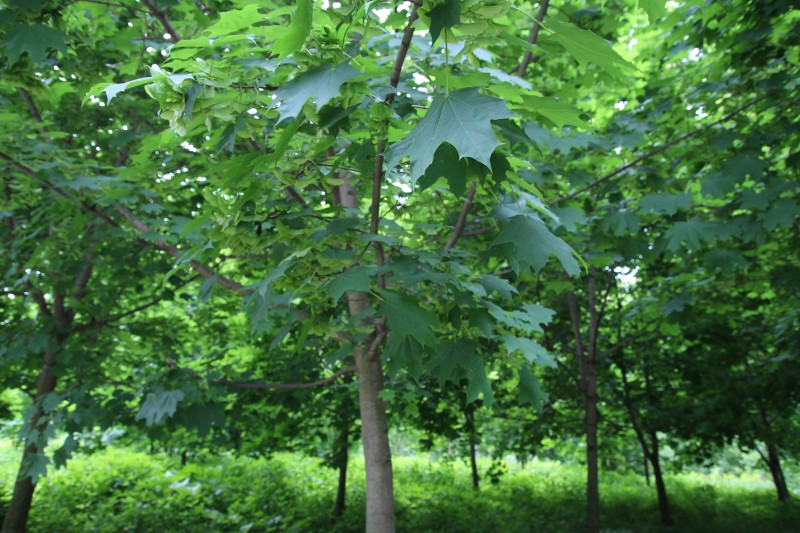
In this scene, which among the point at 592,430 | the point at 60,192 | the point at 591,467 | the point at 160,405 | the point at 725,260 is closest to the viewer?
the point at 160,405

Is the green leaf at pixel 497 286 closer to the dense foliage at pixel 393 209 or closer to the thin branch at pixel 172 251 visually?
the dense foliage at pixel 393 209

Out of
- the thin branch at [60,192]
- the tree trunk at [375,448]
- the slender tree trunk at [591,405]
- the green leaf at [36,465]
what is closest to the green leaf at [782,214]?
the slender tree trunk at [591,405]

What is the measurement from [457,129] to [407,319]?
2.70 feet

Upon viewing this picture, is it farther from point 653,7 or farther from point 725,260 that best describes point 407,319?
point 725,260

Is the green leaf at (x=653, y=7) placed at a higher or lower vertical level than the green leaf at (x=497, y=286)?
higher

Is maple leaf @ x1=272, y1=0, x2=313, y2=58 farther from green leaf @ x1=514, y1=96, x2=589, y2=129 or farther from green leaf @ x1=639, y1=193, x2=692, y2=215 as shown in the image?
green leaf @ x1=639, y1=193, x2=692, y2=215

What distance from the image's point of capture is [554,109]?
1713 millimetres

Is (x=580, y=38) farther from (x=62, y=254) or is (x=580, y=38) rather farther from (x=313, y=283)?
(x=62, y=254)

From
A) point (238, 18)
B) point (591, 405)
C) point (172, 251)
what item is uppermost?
point (172, 251)

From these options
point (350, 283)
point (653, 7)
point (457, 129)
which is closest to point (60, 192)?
point (350, 283)

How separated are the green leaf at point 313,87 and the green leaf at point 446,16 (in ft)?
0.82

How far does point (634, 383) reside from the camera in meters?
7.47

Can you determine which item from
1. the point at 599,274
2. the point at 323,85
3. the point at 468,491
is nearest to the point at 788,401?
the point at 599,274

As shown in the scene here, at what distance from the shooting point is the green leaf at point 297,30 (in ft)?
4.13
